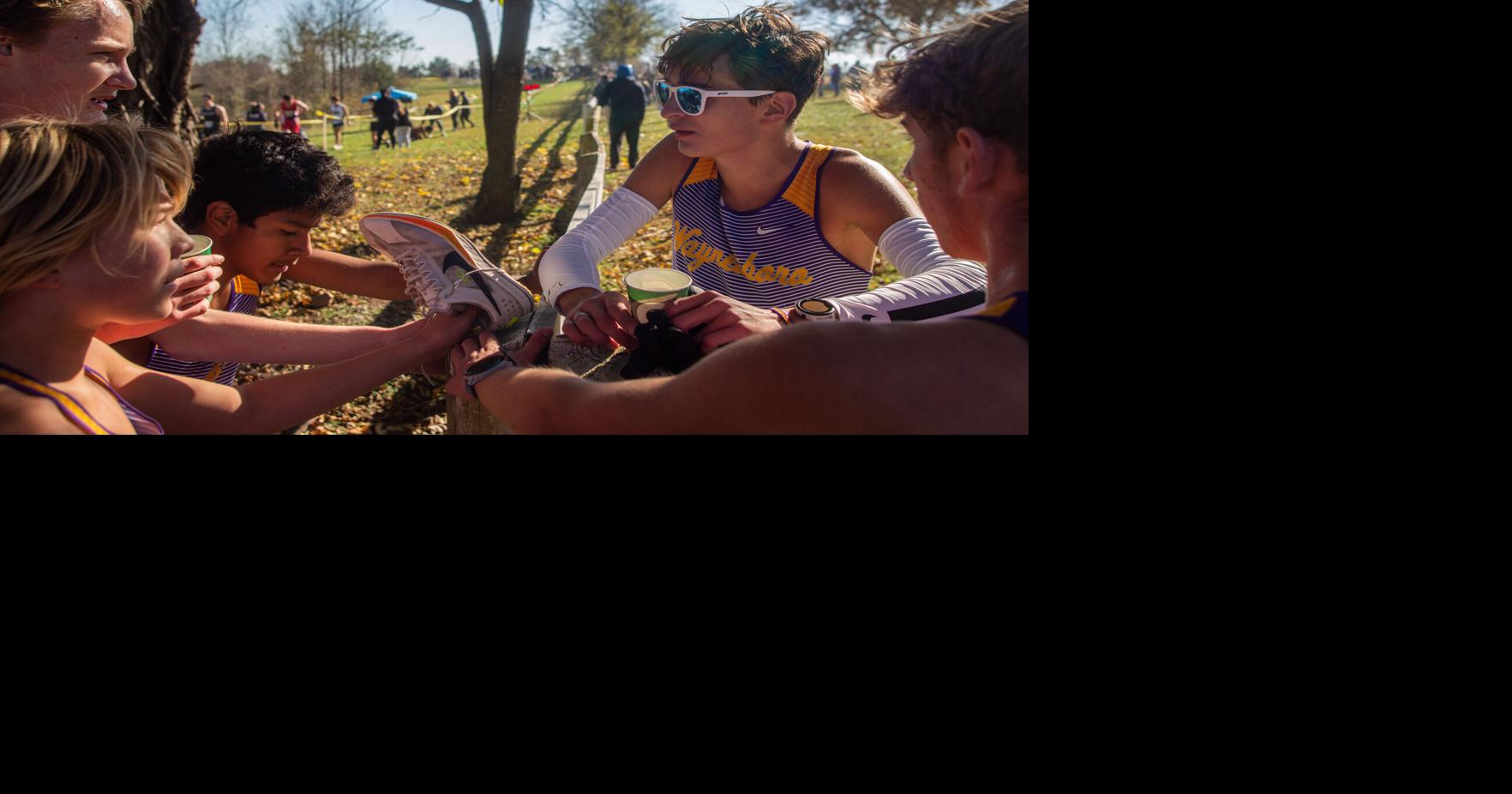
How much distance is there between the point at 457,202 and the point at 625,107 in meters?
3.11

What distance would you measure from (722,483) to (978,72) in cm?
102

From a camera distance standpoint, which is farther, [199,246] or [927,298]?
[927,298]

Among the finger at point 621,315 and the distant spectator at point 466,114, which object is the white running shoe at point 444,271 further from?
the distant spectator at point 466,114

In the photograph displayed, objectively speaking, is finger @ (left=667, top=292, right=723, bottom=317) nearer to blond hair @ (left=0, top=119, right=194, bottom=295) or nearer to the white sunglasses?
blond hair @ (left=0, top=119, right=194, bottom=295)

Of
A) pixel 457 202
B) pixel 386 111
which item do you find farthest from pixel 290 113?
pixel 457 202

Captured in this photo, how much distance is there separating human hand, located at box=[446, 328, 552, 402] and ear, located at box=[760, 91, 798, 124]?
141 centimetres

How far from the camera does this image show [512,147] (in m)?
10.2

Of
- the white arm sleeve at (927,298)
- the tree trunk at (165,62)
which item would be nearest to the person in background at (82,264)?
the white arm sleeve at (927,298)

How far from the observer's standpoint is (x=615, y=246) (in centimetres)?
335

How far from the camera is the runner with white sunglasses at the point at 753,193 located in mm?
3041

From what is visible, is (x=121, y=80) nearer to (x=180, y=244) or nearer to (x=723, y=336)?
(x=180, y=244)

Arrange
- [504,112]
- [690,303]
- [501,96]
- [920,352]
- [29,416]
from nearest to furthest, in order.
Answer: [920,352] → [29,416] → [690,303] → [501,96] → [504,112]

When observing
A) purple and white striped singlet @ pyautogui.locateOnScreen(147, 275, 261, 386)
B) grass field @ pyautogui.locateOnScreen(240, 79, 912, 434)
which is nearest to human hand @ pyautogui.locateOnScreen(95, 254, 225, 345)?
purple and white striped singlet @ pyautogui.locateOnScreen(147, 275, 261, 386)

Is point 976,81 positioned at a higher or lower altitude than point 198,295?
higher
